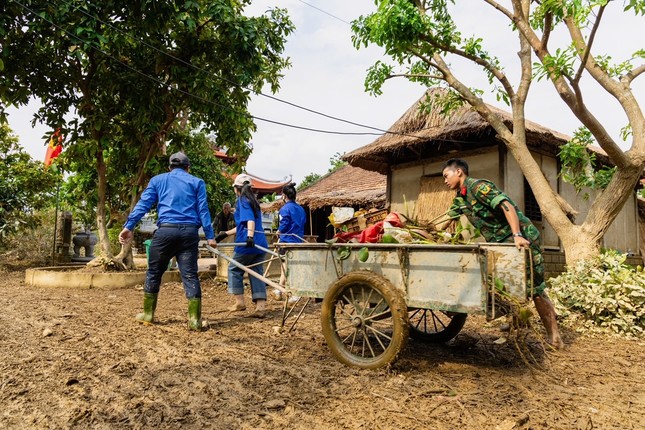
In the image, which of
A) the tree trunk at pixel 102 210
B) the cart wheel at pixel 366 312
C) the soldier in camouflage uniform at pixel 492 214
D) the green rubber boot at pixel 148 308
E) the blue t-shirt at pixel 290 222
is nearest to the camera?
the cart wheel at pixel 366 312

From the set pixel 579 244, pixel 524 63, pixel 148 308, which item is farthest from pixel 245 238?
pixel 524 63

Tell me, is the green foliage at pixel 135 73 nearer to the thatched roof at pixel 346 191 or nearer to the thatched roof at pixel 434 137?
the thatched roof at pixel 434 137

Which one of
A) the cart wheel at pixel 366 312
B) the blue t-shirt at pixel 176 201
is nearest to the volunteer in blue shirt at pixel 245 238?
the blue t-shirt at pixel 176 201

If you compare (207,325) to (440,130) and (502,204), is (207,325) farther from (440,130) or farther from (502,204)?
(440,130)

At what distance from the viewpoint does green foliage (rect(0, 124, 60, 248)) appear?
11.1 m

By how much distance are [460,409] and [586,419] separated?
0.73 m

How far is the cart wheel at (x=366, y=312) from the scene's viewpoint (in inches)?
123

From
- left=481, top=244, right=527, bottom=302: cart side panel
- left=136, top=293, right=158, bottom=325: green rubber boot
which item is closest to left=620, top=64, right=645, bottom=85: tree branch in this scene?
left=481, top=244, right=527, bottom=302: cart side panel

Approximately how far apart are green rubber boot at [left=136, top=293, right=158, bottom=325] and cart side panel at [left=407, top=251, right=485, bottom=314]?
292cm

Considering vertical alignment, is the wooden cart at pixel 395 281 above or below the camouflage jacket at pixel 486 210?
below

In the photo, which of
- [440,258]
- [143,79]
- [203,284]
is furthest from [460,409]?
[143,79]

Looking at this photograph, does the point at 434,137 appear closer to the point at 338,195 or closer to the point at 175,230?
the point at 338,195

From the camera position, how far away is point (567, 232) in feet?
21.4

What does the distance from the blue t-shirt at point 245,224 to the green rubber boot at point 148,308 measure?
1.42 metres
